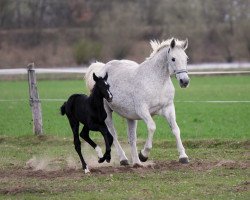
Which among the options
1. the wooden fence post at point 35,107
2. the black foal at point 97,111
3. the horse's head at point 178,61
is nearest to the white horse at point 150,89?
the horse's head at point 178,61

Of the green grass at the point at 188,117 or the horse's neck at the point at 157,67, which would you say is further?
the green grass at the point at 188,117

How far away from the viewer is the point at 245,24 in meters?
61.4

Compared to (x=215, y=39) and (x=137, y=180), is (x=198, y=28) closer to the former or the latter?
(x=215, y=39)

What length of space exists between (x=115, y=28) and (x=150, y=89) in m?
52.6

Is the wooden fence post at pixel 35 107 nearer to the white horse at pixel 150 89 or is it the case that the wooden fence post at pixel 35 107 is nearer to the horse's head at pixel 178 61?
the white horse at pixel 150 89

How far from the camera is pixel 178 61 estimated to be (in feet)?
36.8

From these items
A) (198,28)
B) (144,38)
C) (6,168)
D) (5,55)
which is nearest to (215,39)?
(198,28)

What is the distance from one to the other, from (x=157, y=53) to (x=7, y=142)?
543cm

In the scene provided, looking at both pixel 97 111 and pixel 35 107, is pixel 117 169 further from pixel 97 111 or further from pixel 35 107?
pixel 35 107

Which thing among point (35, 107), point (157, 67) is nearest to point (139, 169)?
point (157, 67)

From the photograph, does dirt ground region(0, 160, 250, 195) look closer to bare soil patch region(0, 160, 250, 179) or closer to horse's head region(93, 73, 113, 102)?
bare soil patch region(0, 160, 250, 179)

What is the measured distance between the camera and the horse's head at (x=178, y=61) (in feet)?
36.3

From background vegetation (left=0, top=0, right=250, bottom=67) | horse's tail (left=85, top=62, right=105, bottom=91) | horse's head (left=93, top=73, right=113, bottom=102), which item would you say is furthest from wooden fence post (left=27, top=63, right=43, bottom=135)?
background vegetation (left=0, top=0, right=250, bottom=67)

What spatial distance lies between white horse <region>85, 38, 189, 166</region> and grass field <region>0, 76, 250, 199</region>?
1.70ft
